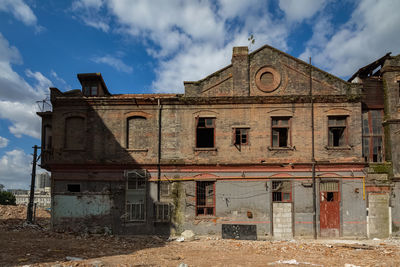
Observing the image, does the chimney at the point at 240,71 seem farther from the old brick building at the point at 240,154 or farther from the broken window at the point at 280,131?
the broken window at the point at 280,131

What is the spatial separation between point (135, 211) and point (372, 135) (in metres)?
14.6

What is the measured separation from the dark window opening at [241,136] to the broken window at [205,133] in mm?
1408

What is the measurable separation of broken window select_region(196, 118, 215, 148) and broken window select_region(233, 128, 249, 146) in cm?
137

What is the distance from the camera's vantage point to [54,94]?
55.5ft

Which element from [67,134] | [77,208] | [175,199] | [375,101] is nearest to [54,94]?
[67,134]

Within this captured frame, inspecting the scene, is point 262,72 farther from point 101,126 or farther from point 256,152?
point 101,126

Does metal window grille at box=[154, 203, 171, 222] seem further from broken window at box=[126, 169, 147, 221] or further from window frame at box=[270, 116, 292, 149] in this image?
window frame at box=[270, 116, 292, 149]

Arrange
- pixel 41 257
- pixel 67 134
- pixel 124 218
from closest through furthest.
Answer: pixel 41 257
pixel 124 218
pixel 67 134

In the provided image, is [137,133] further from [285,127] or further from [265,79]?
[285,127]

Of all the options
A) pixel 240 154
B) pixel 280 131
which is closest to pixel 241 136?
pixel 240 154

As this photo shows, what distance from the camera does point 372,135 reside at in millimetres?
16531

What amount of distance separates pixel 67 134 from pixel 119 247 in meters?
7.83

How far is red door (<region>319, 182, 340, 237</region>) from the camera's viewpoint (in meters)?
15.1

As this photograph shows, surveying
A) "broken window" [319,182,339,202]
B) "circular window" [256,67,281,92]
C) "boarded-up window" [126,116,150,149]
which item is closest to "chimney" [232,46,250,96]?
"circular window" [256,67,281,92]
